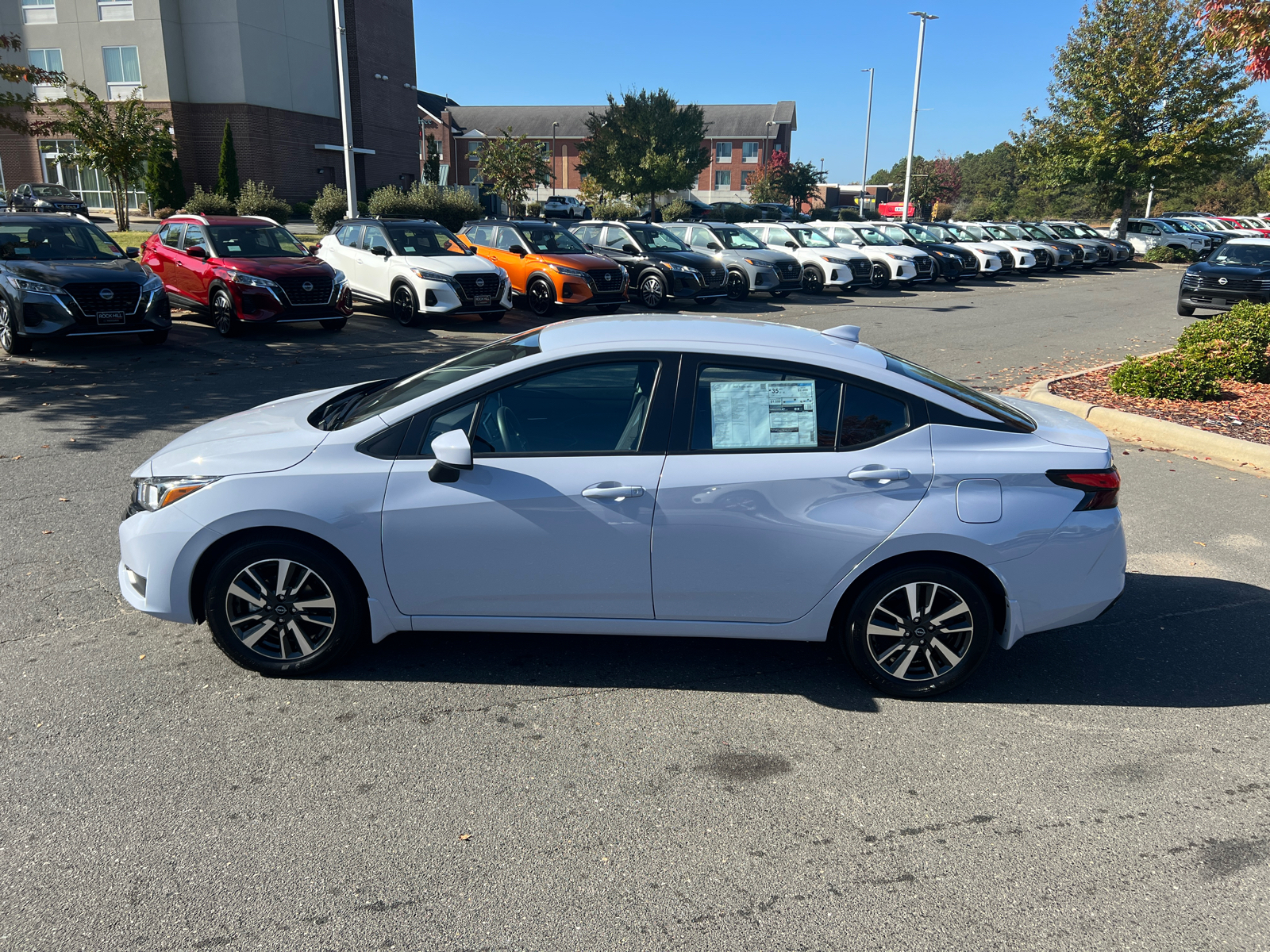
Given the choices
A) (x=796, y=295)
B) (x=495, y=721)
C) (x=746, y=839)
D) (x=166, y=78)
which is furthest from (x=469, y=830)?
(x=166, y=78)

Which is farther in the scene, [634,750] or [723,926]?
[634,750]

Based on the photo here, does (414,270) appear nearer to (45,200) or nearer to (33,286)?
(33,286)

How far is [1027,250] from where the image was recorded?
31000mm

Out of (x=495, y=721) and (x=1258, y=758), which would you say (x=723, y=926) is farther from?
(x=1258, y=758)

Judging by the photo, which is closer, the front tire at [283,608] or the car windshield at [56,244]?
the front tire at [283,608]

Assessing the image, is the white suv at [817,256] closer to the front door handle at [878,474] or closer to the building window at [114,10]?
the front door handle at [878,474]

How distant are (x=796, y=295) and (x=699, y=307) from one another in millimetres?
3901

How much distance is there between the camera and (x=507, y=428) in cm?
401

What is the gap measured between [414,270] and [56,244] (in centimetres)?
529

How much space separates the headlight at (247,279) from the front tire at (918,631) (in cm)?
1238

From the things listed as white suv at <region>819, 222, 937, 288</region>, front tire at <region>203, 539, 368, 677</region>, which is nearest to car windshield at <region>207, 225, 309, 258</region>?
front tire at <region>203, 539, 368, 677</region>

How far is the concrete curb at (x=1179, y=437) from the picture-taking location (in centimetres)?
804

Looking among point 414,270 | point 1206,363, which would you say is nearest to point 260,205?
point 414,270

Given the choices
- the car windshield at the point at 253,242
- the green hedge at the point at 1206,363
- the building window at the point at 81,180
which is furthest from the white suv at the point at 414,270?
the building window at the point at 81,180
